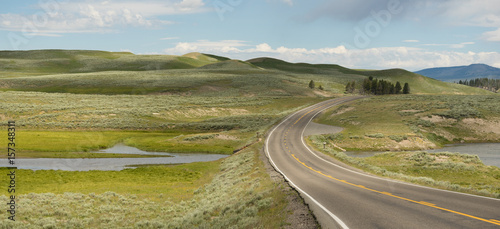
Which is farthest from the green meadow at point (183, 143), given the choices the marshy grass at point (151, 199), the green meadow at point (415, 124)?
the green meadow at point (415, 124)

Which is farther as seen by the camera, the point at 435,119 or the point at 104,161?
the point at 435,119

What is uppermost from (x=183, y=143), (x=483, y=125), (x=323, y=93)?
(x=323, y=93)

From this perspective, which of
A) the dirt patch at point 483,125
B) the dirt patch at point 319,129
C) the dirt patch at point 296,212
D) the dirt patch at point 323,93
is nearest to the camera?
the dirt patch at point 296,212

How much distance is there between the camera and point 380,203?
15.1m

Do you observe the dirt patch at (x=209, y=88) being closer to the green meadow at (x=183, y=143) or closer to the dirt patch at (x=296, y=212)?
the green meadow at (x=183, y=143)

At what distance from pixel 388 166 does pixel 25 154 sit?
44.6m

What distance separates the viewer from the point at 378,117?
65312mm

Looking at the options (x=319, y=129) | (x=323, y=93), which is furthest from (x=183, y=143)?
(x=323, y=93)

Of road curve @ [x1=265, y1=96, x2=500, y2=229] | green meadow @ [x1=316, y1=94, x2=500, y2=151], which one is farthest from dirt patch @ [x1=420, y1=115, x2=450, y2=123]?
road curve @ [x1=265, y1=96, x2=500, y2=229]

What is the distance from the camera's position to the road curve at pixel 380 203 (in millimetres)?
11972

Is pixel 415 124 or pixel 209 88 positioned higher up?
pixel 209 88

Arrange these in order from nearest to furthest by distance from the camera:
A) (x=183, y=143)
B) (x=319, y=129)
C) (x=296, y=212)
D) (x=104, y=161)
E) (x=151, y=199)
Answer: (x=296, y=212) < (x=151, y=199) < (x=104, y=161) < (x=183, y=143) < (x=319, y=129)

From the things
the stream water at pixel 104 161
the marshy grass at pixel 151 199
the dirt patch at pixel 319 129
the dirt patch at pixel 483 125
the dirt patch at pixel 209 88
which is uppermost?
the dirt patch at pixel 209 88

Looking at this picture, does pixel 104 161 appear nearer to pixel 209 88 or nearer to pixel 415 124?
pixel 415 124
